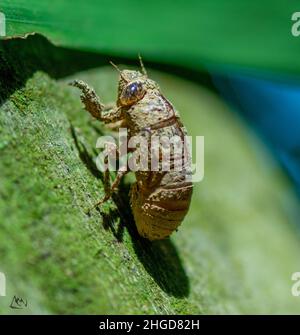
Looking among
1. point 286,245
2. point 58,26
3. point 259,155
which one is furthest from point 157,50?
point 286,245

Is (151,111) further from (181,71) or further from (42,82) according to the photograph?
(181,71)
